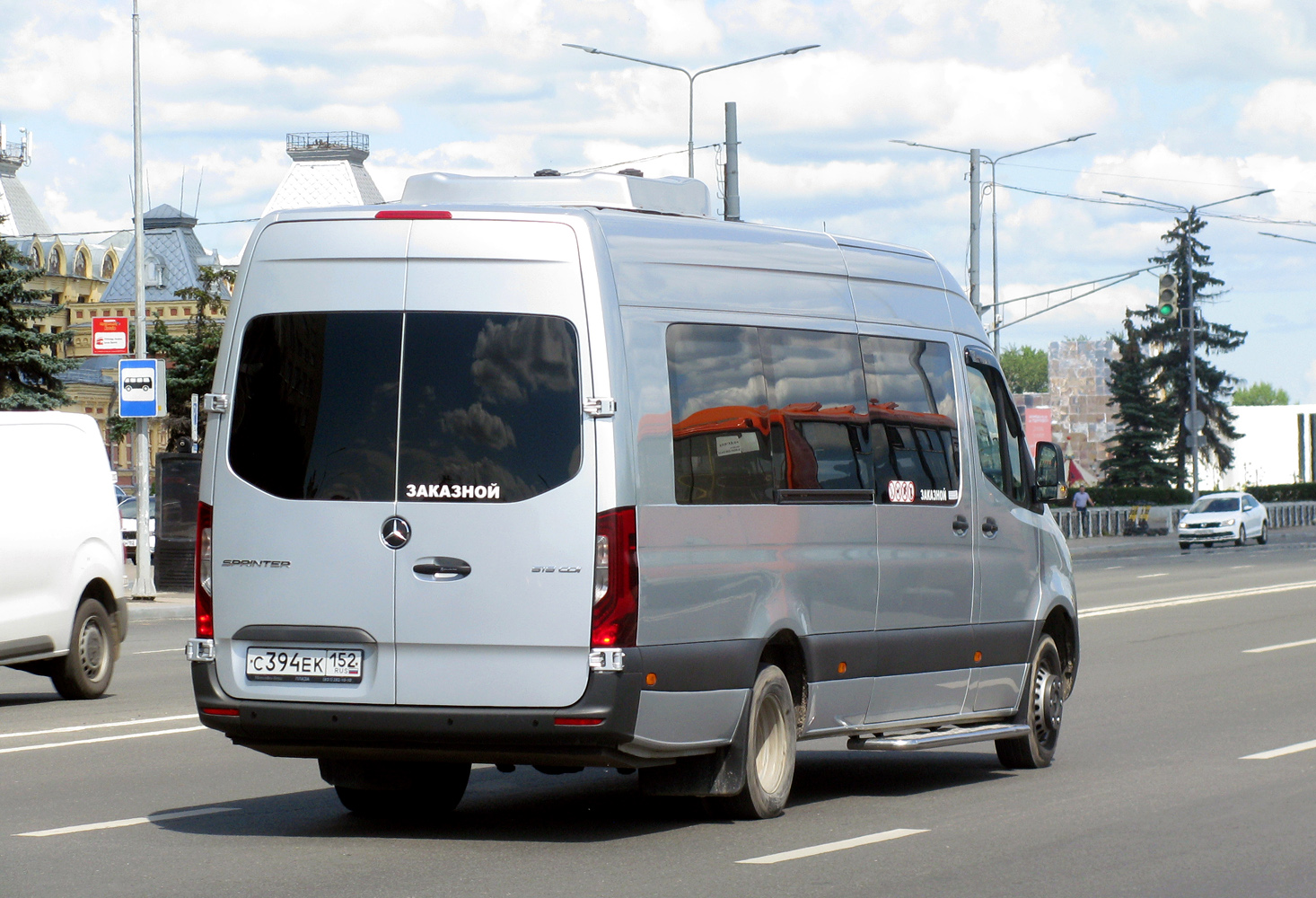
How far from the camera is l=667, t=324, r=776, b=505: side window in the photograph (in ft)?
28.3

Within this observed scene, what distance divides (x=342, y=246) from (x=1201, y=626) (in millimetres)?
16202

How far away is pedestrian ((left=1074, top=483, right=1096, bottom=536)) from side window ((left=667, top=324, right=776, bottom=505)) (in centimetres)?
5364

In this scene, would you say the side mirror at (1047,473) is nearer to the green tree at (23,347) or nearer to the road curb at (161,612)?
the road curb at (161,612)

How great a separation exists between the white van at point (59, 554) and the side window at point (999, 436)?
7153 mm

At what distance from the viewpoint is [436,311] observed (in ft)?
27.5

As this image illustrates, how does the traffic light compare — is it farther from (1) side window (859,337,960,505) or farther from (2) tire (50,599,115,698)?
(1) side window (859,337,960,505)

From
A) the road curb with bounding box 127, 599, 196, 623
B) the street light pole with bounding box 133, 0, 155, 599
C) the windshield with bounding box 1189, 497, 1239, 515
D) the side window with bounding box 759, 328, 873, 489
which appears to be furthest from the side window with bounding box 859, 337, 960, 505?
the windshield with bounding box 1189, 497, 1239, 515

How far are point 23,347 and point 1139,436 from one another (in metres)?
45.3

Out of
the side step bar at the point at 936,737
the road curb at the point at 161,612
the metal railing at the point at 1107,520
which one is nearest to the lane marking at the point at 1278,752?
the side step bar at the point at 936,737

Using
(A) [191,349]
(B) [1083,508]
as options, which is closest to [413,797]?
(B) [1083,508]

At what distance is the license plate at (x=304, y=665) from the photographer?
27.3 ft

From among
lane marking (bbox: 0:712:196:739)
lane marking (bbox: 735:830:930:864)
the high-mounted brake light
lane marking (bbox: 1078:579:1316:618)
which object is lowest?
lane marking (bbox: 0:712:196:739)

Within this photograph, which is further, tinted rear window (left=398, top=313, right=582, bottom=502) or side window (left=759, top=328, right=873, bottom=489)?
side window (left=759, top=328, right=873, bottom=489)

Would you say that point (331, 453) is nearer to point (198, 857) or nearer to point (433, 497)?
point (433, 497)
